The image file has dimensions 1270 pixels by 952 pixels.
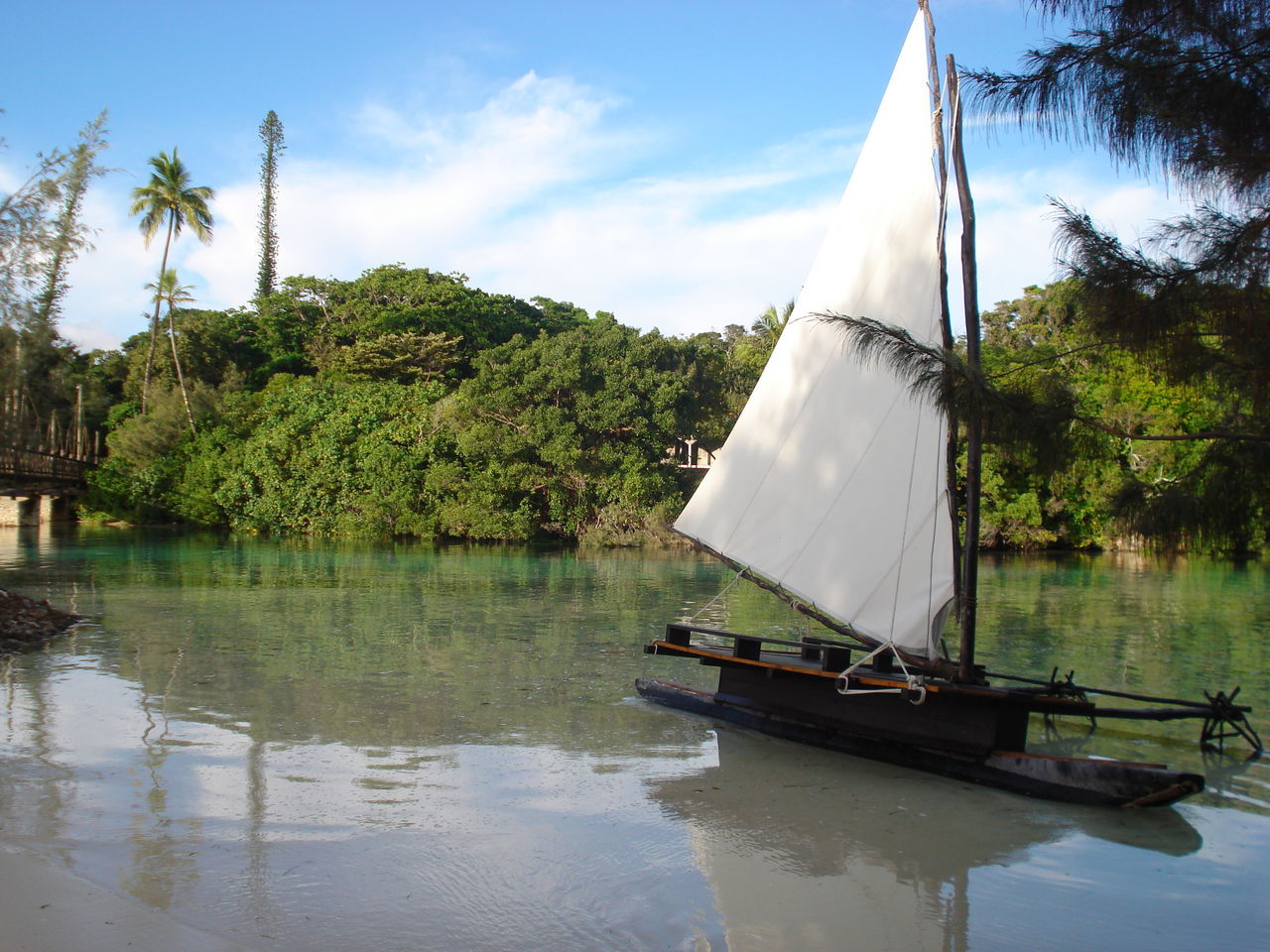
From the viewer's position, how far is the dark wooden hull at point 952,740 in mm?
5223

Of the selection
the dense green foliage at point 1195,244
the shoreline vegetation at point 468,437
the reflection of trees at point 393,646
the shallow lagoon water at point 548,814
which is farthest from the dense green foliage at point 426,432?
the dense green foliage at point 1195,244

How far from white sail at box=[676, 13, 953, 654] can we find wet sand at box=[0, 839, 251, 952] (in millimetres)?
4110

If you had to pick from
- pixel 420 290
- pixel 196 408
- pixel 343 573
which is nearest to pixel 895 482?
pixel 343 573

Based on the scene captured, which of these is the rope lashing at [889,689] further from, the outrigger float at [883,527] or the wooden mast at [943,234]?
the wooden mast at [943,234]

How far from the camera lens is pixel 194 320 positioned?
38.4 meters

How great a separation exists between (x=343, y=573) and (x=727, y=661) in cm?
1375

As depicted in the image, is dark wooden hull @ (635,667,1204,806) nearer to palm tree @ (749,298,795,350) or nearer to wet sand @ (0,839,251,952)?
wet sand @ (0,839,251,952)

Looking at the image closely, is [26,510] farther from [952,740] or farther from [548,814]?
[952,740]

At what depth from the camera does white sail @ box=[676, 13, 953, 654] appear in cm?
604

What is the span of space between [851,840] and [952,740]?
49.6 inches

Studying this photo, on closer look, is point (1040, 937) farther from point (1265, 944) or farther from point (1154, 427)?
point (1154, 427)

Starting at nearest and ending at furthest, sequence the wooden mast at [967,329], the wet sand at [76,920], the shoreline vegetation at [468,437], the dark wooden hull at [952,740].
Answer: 1. the wet sand at [76,920]
2. the dark wooden hull at [952,740]
3. the wooden mast at [967,329]
4. the shoreline vegetation at [468,437]

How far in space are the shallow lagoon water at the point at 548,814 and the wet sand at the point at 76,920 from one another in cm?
10

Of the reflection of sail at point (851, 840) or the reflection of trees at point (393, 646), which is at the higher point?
the reflection of trees at point (393, 646)
